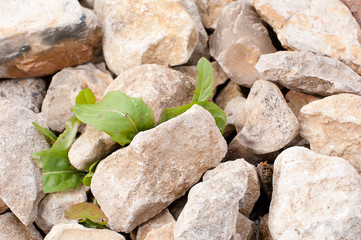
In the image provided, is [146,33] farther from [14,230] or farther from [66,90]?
[14,230]

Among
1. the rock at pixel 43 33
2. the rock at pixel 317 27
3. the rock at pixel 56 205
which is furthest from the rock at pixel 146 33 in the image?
the rock at pixel 56 205

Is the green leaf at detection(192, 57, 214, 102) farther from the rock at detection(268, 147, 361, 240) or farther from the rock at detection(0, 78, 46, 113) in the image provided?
the rock at detection(0, 78, 46, 113)

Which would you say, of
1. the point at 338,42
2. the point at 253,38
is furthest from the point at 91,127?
the point at 338,42

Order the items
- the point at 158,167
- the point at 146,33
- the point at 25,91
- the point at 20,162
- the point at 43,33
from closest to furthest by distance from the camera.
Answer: the point at 158,167, the point at 20,162, the point at 43,33, the point at 146,33, the point at 25,91

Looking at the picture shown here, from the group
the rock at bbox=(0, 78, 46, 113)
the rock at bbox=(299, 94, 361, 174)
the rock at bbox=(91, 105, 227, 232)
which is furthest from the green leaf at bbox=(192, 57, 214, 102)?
the rock at bbox=(0, 78, 46, 113)

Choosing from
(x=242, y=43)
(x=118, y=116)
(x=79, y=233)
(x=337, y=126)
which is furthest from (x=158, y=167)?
(x=242, y=43)
